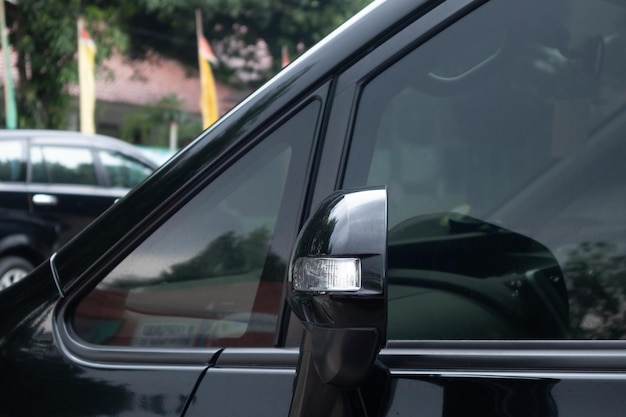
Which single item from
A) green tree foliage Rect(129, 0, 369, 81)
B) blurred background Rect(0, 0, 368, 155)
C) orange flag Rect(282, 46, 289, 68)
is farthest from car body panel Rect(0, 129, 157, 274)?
orange flag Rect(282, 46, 289, 68)

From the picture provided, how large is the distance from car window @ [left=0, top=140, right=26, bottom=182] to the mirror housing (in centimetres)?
658

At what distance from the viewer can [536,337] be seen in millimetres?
1354

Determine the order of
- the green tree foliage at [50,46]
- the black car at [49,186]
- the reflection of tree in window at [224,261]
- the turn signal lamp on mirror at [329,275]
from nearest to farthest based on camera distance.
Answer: the turn signal lamp on mirror at [329,275] → the reflection of tree in window at [224,261] → the black car at [49,186] → the green tree foliage at [50,46]

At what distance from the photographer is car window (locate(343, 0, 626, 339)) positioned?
141cm

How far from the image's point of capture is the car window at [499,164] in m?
1.41

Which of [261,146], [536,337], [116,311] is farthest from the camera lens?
[116,311]

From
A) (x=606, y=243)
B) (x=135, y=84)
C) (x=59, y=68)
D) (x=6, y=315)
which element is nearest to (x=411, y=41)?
(x=606, y=243)

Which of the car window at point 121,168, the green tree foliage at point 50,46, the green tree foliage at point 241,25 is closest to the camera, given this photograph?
the car window at point 121,168

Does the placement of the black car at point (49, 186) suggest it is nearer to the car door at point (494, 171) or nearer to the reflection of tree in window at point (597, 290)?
the car door at point (494, 171)

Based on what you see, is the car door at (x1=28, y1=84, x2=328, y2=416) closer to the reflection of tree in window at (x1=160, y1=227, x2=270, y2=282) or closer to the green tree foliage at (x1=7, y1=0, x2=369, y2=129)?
the reflection of tree in window at (x1=160, y1=227, x2=270, y2=282)

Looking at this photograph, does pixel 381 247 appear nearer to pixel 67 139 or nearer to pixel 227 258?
pixel 227 258

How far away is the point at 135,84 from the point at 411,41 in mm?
25189

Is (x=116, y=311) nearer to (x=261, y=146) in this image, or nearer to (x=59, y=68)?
(x=261, y=146)

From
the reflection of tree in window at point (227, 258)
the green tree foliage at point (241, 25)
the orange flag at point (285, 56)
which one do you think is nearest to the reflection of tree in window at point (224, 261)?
the reflection of tree in window at point (227, 258)
